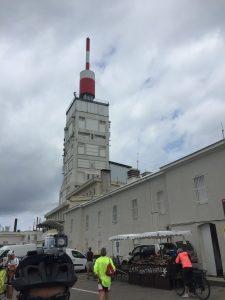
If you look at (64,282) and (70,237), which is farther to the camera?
(70,237)

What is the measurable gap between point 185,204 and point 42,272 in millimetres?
17827

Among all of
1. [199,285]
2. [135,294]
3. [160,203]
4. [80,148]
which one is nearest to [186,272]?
[199,285]

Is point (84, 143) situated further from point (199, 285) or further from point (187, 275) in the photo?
point (199, 285)

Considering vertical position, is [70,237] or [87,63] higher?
[87,63]

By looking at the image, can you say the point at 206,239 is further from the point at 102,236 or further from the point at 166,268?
the point at 102,236

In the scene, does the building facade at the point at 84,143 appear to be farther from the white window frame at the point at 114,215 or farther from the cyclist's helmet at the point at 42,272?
the cyclist's helmet at the point at 42,272

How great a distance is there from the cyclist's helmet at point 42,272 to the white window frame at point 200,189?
16.3 m

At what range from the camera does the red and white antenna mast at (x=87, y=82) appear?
103 meters

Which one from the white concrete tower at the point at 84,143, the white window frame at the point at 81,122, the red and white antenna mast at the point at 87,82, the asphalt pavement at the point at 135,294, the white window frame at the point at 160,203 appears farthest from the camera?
the red and white antenna mast at the point at 87,82

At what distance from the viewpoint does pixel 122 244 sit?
3033cm

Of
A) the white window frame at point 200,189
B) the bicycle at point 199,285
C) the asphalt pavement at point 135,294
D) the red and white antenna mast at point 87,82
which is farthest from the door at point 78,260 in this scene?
the red and white antenna mast at point 87,82

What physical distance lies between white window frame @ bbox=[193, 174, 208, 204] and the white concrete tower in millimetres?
59764

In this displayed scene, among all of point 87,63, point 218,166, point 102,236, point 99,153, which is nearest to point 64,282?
point 218,166

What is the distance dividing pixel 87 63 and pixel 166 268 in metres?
94.6
